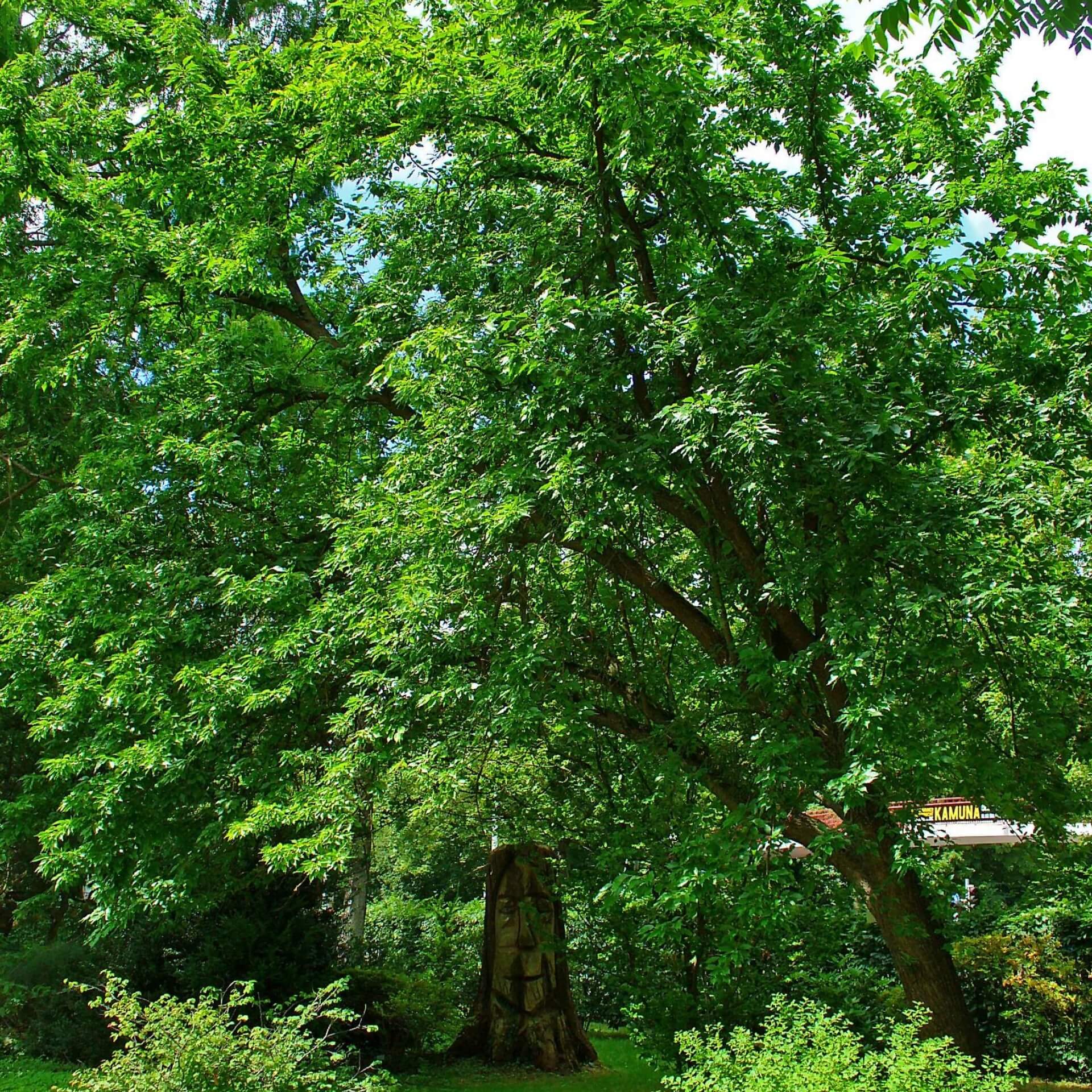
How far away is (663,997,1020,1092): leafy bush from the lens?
536 centimetres

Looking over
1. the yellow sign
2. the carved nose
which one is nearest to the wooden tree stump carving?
the carved nose

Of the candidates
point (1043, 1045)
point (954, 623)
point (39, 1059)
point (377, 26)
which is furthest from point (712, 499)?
point (39, 1059)

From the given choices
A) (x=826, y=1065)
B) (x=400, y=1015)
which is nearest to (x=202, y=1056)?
(x=826, y=1065)

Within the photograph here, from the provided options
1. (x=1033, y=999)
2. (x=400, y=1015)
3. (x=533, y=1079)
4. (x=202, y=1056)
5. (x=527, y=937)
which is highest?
(x=202, y=1056)

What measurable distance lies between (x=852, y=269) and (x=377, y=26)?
4989mm

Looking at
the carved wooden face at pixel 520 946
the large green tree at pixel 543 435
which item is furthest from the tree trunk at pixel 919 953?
the carved wooden face at pixel 520 946

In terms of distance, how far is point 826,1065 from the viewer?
216 inches

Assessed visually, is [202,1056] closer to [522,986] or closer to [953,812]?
[522,986]

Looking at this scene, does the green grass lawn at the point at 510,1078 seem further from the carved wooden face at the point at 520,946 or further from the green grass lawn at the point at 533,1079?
the carved wooden face at the point at 520,946

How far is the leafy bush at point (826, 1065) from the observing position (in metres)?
5.36

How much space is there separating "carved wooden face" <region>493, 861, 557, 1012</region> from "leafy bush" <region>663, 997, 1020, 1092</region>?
319 inches

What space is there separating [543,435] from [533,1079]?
31.3 feet

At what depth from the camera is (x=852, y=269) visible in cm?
834

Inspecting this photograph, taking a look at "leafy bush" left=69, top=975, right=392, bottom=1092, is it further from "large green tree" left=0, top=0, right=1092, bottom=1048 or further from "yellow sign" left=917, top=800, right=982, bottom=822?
"yellow sign" left=917, top=800, right=982, bottom=822
